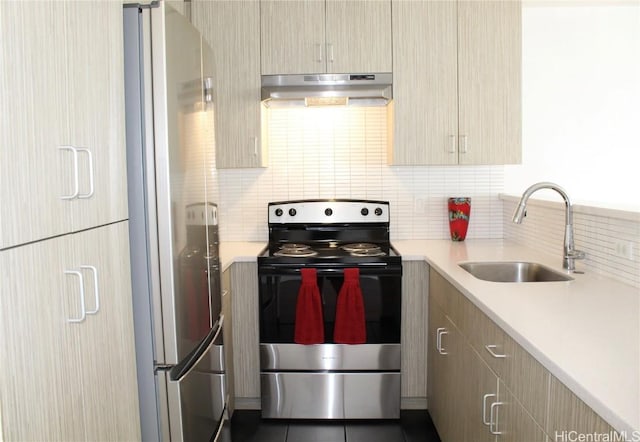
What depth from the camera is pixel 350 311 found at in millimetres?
2967

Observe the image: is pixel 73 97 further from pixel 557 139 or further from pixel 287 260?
pixel 557 139

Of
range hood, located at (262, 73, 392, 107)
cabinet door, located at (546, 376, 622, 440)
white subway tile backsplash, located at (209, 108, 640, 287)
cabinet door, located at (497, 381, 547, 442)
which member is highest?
range hood, located at (262, 73, 392, 107)

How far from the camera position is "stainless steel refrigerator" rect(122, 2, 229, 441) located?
1.75 meters

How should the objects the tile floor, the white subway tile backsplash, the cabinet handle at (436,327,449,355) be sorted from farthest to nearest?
the white subway tile backsplash, the tile floor, the cabinet handle at (436,327,449,355)

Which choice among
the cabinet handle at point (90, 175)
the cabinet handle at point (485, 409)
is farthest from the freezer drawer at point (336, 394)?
the cabinet handle at point (90, 175)

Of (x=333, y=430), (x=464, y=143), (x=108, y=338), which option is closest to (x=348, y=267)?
(x=333, y=430)

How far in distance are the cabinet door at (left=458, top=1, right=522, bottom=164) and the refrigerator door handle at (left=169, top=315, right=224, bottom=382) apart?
5.79 ft

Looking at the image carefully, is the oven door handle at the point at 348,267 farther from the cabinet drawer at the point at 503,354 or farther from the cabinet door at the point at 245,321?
the cabinet drawer at the point at 503,354

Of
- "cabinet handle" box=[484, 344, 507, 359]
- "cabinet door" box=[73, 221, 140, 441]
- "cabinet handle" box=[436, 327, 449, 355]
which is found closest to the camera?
"cabinet door" box=[73, 221, 140, 441]

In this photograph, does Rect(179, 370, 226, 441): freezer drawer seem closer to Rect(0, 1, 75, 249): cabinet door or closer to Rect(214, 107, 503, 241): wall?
Rect(0, 1, 75, 249): cabinet door

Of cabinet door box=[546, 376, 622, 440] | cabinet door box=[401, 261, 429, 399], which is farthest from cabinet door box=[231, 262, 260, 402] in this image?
cabinet door box=[546, 376, 622, 440]

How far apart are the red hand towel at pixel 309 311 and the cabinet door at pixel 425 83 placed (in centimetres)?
89

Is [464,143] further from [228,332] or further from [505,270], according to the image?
[228,332]

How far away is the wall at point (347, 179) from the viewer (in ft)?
11.8
